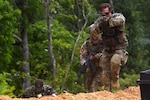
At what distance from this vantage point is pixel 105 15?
30.0ft

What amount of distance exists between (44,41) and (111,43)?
10.4 m

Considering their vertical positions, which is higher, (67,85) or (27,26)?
(27,26)

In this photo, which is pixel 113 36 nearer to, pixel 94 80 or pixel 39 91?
pixel 94 80

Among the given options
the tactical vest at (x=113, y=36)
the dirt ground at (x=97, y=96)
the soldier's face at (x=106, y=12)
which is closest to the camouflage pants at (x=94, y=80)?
the tactical vest at (x=113, y=36)

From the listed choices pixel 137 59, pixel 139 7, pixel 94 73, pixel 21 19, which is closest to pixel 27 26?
pixel 21 19

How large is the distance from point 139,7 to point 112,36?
24.2 metres

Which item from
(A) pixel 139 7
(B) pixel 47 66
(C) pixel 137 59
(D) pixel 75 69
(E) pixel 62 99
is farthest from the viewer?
(A) pixel 139 7

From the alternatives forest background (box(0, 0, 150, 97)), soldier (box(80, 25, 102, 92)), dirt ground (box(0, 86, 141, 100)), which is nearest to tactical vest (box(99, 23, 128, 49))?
soldier (box(80, 25, 102, 92))

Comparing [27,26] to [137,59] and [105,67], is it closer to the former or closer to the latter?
[137,59]

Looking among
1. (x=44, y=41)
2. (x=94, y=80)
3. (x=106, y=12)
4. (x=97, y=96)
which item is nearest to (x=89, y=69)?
(x=94, y=80)

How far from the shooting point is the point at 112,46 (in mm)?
9586

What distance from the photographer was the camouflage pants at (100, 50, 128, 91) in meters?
9.46

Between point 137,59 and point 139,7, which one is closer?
point 137,59

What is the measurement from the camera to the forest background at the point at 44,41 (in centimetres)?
1675
